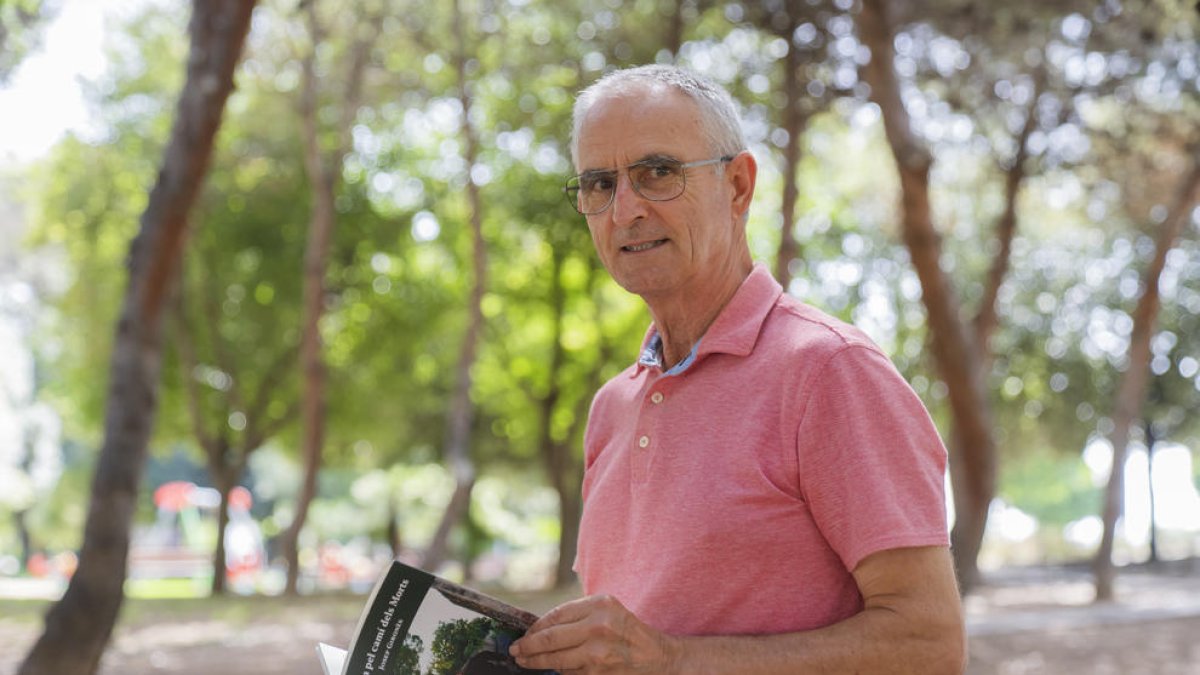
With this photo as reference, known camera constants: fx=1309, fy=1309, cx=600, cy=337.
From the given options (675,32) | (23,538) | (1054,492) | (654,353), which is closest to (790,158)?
(675,32)

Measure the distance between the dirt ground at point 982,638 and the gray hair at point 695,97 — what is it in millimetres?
11715

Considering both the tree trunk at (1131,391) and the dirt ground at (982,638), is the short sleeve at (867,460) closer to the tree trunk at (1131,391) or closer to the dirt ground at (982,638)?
the dirt ground at (982,638)

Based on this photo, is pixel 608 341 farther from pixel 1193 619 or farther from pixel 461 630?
pixel 461 630

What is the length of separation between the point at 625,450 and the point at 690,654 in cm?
49

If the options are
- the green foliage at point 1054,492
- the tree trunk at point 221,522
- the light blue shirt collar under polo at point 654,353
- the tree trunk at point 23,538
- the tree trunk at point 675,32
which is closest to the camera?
the light blue shirt collar under polo at point 654,353

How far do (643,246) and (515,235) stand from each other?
27.5 m

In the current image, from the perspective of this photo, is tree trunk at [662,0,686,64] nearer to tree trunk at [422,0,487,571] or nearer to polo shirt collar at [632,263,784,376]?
tree trunk at [422,0,487,571]

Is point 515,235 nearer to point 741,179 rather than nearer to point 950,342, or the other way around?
point 950,342

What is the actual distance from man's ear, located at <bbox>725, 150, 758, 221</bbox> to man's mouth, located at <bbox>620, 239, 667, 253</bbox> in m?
0.17

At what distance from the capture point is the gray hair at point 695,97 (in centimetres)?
229

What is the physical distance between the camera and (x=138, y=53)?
26.7 meters

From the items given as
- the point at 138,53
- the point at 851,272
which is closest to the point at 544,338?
the point at 851,272

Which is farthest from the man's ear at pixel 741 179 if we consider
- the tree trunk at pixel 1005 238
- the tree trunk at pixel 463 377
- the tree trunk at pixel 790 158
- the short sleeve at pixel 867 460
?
the tree trunk at pixel 1005 238

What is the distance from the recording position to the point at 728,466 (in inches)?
81.1
